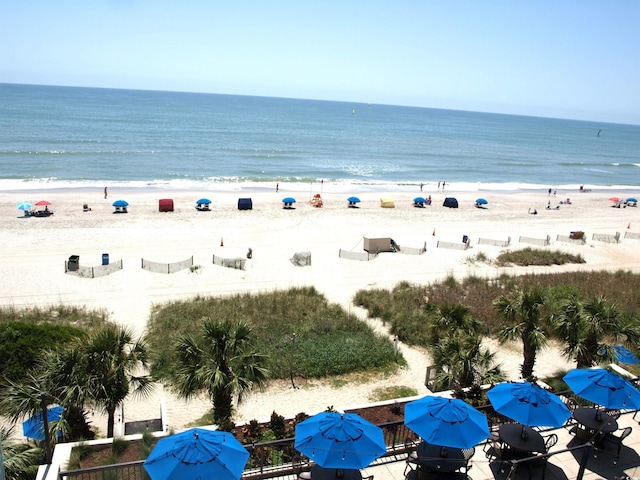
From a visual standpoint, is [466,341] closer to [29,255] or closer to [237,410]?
[237,410]

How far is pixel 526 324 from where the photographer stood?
15820 mm

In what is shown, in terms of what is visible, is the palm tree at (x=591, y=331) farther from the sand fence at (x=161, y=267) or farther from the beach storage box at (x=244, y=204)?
the beach storage box at (x=244, y=204)

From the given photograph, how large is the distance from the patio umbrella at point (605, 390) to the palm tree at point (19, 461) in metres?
10.6

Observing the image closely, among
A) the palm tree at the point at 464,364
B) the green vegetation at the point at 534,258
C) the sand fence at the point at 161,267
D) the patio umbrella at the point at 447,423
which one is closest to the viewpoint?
the patio umbrella at the point at 447,423

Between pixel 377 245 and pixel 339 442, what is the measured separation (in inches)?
963

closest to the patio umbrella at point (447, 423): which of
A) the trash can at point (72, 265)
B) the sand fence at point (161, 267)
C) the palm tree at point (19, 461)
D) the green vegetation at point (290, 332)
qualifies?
the palm tree at point (19, 461)

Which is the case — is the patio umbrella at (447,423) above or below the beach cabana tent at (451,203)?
above

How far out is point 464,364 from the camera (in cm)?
1369

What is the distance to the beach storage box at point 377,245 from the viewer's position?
3244 cm

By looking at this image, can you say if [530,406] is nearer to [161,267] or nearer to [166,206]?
[161,267]

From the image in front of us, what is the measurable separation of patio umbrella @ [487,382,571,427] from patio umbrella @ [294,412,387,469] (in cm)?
269

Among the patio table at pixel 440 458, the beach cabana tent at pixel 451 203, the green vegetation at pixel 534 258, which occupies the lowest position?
the green vegetation at pixel 534 258

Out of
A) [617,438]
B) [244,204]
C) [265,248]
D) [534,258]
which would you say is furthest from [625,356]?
[244,204]

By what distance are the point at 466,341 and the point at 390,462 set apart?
5.19 meters
